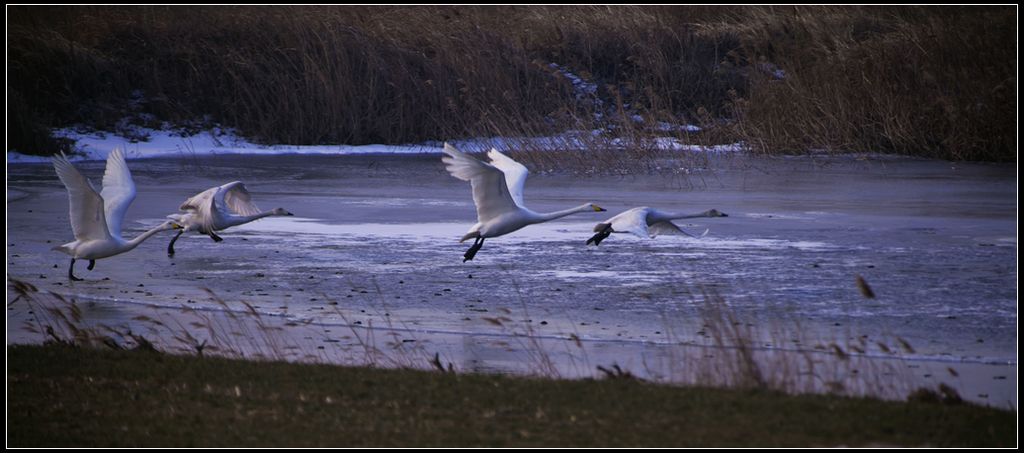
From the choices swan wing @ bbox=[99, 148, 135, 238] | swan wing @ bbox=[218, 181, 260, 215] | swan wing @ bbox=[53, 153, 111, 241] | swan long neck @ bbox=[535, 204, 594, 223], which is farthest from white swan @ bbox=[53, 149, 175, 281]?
swan long neck @ bbox=[535, 204, 594, 223]

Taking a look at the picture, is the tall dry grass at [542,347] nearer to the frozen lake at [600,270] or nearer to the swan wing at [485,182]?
the frozen lake at [600,270]

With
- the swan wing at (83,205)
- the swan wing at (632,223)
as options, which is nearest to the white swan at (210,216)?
the swan wing at (83,205)

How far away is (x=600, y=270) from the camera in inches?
405

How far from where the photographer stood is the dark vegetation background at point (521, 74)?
65.7 ft

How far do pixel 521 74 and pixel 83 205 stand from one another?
Answer: 55.3 ft

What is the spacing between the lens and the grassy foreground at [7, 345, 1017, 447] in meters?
5.14

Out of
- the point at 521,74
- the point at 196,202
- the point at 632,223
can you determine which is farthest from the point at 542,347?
the point at 521,74

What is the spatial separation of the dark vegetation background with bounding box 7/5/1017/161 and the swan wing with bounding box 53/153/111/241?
31.4ft

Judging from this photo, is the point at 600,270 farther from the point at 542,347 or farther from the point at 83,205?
the point at 83,205

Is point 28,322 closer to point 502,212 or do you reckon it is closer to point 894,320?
point 502,212

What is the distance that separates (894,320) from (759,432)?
3.15m

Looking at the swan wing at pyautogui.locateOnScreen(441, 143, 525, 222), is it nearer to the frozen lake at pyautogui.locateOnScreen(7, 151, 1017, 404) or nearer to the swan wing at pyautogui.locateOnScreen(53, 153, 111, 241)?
the frozen lake at pyautogui.locateOnScreen(7, 151, 1017, 404)

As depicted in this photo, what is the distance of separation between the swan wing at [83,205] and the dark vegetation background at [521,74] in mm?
9560

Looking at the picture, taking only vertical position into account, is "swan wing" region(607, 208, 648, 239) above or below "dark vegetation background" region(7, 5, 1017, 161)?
above
